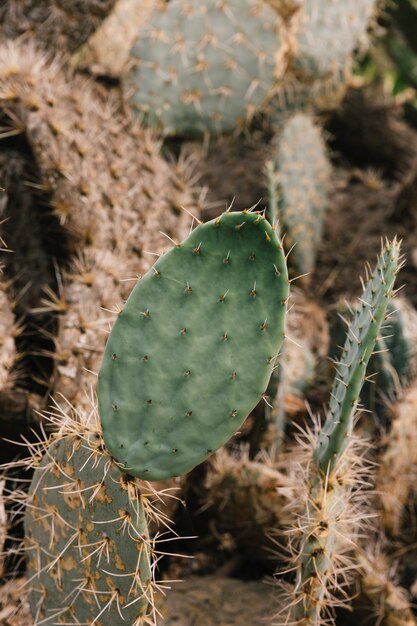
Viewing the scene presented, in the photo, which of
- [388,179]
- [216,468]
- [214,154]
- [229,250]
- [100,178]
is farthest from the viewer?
[388,179]

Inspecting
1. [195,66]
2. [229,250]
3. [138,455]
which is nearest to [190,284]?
[229,250]

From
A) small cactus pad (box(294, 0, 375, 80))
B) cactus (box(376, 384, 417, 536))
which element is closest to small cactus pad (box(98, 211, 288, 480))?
cactus (box(376, 384, 417, 536))

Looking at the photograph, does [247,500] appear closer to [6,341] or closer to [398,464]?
[398,464]

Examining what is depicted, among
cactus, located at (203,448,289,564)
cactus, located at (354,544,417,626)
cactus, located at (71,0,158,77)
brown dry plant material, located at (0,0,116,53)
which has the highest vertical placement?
brown dry plant material, located at (0,0,116,53)

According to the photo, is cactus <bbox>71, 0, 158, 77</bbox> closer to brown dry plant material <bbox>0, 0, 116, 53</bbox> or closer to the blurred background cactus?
the blurred background cactus

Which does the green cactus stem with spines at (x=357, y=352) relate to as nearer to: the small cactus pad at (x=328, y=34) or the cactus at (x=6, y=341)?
the cactus at (x=6, y=341)

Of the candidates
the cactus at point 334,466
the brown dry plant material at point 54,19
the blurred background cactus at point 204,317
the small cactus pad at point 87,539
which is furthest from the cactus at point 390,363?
the brown dry plant material at point 54,19

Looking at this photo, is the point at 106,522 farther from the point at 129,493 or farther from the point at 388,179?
the point at 388,179
